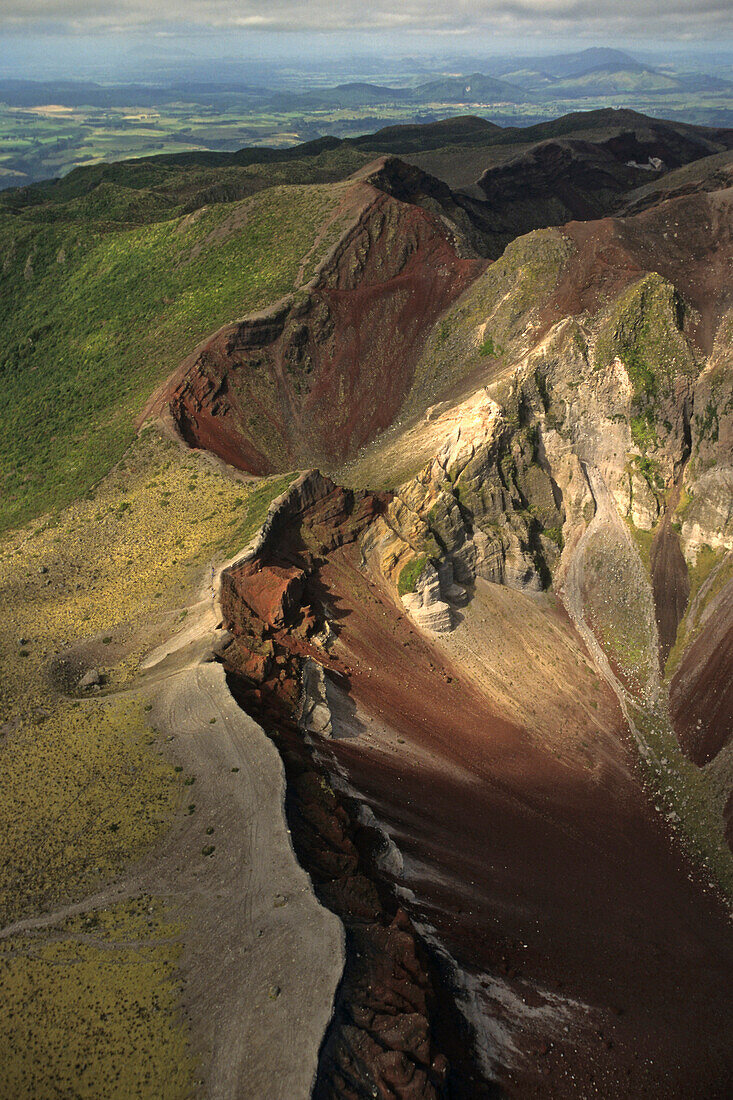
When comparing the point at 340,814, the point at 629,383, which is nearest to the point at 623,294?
the point at 629,383

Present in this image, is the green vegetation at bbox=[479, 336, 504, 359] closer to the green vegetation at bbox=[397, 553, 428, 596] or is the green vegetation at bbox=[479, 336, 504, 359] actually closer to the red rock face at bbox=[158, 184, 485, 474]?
the red rock face at bbox=[158, 184, 485, 474]

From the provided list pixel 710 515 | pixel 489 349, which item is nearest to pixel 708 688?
pixel 710 515

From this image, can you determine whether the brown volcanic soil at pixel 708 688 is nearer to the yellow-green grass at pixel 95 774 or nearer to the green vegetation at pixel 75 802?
the yellow-green grass at pixel 95 774

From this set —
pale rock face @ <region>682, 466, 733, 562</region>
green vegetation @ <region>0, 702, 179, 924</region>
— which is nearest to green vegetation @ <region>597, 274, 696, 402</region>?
pale rock face @ <region>682, 466, 733, 562</region>

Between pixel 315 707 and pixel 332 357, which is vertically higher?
pixel 332 357

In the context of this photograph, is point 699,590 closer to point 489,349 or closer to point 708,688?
point 708,688

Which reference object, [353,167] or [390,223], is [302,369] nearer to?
[390,223]

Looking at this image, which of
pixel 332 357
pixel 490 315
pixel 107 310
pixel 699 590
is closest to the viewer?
pixel 699 590

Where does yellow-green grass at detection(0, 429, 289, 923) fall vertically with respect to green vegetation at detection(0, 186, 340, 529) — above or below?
below
